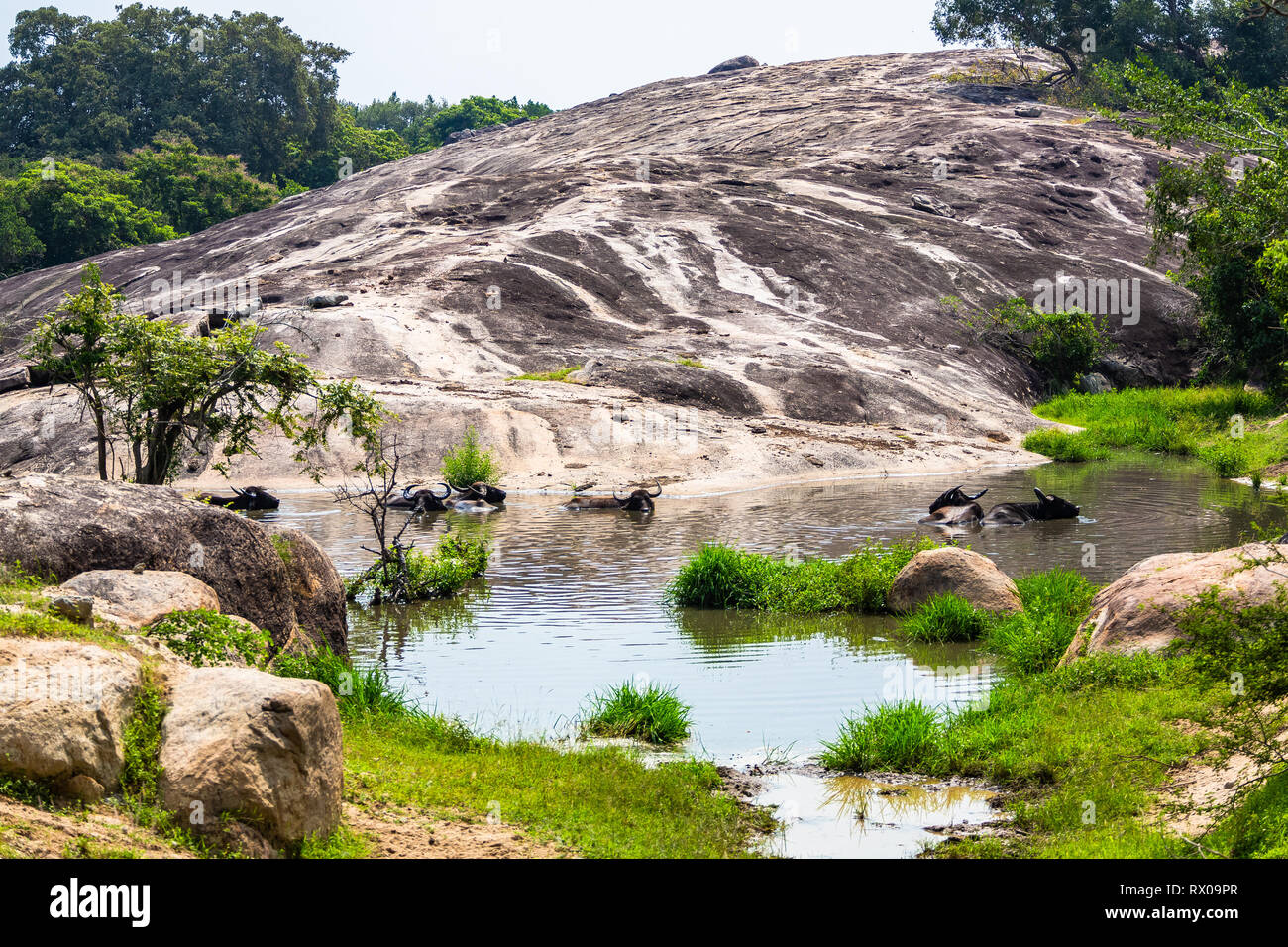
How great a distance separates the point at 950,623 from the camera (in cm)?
1270

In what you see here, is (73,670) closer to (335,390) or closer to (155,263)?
(335,390)

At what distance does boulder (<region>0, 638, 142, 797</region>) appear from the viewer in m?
5.29

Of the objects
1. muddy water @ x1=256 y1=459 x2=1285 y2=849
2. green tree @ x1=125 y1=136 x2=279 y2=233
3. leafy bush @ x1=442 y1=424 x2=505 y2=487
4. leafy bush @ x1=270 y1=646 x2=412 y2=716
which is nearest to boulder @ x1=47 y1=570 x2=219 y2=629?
leafy bush @ x1=270 y1=646 x2=412 y2=716

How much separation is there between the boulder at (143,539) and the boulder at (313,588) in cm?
49

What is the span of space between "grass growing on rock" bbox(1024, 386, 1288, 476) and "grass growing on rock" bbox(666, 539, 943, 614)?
61.5 ft

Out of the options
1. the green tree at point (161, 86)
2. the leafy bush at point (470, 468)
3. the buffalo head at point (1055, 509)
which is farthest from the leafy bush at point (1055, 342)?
the green tree at point (161, 86)

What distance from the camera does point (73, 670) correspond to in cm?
580

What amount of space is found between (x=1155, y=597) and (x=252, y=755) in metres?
7.69

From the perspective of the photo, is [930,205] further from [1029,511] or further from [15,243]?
[15,243]

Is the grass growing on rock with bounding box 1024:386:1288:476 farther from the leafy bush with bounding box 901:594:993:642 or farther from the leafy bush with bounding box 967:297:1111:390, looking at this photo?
the leafy bush with bounding box 901:594:993:642

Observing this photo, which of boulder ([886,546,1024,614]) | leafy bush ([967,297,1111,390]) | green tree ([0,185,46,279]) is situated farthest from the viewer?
green tree ([0,185,46,279])

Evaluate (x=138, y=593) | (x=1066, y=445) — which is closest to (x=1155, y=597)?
(x=138, y=593)

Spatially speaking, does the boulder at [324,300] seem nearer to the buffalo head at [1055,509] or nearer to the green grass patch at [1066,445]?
the green grass patch at [1066,445]

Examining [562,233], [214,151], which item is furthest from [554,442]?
[214,151]
